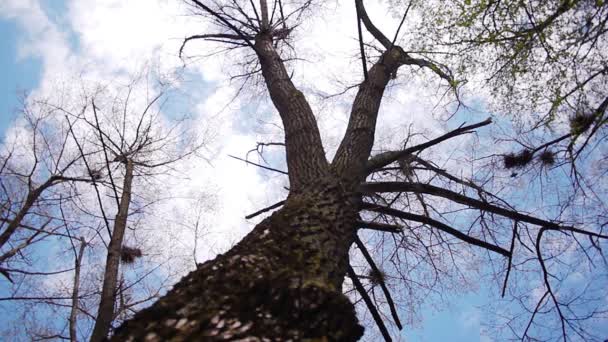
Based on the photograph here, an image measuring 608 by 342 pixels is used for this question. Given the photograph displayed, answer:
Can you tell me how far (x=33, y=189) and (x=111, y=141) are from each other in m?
1.32

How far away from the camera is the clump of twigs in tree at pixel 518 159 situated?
3.69 metres

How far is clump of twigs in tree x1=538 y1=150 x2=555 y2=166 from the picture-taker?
3.53 metres

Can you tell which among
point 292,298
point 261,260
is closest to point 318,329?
point 292,298

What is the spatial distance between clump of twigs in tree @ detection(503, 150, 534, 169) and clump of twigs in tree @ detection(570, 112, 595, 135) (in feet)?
2.26

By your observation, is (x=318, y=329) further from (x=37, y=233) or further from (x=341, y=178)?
(x=37, y=233)

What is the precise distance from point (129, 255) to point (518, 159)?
15.1 feet

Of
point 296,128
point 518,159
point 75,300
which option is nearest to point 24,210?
point 75,300

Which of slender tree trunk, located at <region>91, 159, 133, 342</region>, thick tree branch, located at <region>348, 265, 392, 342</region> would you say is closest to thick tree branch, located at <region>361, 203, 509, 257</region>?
thick tree branch, located at <region>348, 265, 392, 342</region>

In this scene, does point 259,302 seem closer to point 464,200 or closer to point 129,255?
point 464,200

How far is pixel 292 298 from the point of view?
1.45m

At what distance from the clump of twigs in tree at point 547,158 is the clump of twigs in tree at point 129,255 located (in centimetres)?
466

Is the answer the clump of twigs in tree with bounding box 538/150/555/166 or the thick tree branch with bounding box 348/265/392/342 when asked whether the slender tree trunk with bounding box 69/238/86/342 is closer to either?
the thick tree branch with bounding box 348/265/392/342

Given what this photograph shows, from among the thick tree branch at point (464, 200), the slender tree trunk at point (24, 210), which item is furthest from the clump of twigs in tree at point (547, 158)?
the slender tree trunk at point (24, 210)

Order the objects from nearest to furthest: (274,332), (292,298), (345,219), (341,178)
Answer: (274,332)
(292,298)
(345,219)
(341,178)
